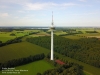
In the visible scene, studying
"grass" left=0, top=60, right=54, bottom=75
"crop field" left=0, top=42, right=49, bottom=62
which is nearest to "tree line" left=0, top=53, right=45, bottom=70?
"grass" left=0, top=60, right=54, bottom=75

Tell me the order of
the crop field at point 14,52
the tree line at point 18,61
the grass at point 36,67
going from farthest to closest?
the crop field at point 14,52 → the tree line at point 18,61 → the grass at point 36,67

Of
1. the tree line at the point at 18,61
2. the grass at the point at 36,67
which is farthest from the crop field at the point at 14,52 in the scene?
the grass at the point at 36,67

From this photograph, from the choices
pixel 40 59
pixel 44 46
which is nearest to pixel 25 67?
pixel 40 59

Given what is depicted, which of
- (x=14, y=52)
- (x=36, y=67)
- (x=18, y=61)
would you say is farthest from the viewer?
(x=14, y=52)

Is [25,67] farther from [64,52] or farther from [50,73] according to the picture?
[64,52]

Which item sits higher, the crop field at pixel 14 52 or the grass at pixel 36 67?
the crop field at pixel 14 52

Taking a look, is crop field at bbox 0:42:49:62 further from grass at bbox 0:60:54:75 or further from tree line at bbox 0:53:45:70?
grass at bbox 0:60:54:75

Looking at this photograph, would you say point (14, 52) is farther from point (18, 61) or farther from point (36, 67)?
point (36, 67)

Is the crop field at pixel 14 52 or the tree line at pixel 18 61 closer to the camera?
the tree line at pixel 18 61

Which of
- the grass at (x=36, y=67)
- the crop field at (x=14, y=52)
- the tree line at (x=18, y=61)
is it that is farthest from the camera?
the crop field at (x=14, y=52)

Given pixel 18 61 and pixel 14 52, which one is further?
pixel 14 52

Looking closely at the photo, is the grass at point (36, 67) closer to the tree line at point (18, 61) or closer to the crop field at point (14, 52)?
the tree line at point (18, 61)

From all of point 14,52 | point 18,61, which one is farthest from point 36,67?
point 14,52
